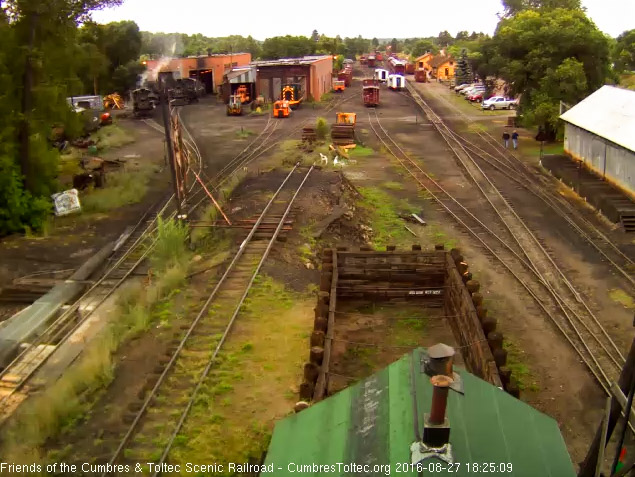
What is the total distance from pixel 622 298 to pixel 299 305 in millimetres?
7792

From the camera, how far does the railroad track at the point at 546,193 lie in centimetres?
1681

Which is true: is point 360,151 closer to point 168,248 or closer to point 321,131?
point 321,131

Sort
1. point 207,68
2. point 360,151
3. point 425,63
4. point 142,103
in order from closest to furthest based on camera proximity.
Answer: point 360,151
point 142,103
point 207,68
point 425,63

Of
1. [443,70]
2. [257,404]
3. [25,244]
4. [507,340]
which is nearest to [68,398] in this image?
[257,404]

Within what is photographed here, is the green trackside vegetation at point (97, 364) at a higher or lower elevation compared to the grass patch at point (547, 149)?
lower

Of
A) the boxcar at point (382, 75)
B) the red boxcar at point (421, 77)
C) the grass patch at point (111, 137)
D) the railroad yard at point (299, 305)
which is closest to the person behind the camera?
the railroad yard at point (299, 305)

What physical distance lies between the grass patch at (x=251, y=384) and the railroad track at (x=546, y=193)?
899cm

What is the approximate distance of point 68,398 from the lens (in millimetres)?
10156

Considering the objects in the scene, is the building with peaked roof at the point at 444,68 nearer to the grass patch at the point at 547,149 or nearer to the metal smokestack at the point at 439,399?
the grass patch at the point at 547,149

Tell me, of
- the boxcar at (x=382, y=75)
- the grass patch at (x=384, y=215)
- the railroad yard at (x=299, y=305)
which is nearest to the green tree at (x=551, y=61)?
the railroad yard at (x=299, y=305)

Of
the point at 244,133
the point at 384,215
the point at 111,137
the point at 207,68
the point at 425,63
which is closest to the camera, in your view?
the point at 384,215

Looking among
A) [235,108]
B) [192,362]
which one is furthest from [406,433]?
[235,108]

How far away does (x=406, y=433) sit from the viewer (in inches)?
182

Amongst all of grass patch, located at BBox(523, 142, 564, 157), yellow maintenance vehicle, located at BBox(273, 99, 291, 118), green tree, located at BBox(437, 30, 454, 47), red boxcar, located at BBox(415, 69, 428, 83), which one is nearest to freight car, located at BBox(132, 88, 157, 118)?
yellow maintenance vehicle, located at BBox(273, 99, 291, 118)
